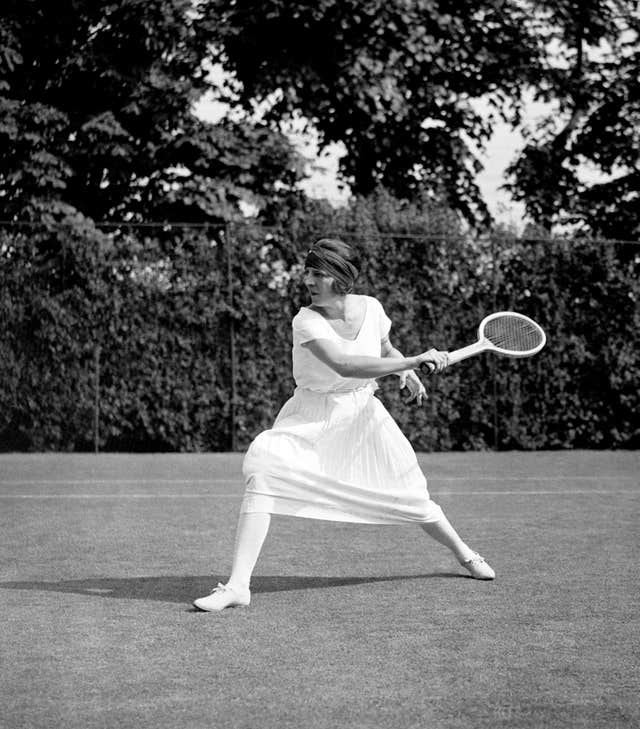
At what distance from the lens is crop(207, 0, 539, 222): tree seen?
75.3 feet

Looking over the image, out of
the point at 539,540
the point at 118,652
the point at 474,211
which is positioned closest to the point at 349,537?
the point at 539,540

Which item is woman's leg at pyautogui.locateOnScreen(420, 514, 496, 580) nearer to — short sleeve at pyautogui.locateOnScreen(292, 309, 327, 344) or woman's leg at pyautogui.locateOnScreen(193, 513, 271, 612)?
woman's leg at pyautogui.locateOnScreen(193, 513, 271, 612)

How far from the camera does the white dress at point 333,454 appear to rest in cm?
700

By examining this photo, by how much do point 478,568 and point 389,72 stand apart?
1682 cm

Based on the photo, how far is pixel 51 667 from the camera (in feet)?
17.9

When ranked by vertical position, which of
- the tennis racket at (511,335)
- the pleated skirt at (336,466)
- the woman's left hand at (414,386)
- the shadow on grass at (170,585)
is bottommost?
the shadow on grass at (170,585)

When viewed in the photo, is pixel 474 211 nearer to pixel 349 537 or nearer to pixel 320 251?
pixel 349 537

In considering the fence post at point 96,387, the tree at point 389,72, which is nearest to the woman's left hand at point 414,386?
the fence post at point 96,387

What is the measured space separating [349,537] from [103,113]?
514 inches

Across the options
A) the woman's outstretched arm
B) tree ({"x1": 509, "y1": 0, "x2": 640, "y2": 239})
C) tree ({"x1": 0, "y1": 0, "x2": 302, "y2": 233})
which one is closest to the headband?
the woman's outstretched arm

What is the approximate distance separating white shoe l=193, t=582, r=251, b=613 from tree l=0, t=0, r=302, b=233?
14.5 meters

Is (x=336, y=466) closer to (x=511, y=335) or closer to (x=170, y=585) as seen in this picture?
(x=170, y=585)

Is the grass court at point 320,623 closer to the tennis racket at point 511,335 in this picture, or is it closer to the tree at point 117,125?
the tennis racket at point 511,335

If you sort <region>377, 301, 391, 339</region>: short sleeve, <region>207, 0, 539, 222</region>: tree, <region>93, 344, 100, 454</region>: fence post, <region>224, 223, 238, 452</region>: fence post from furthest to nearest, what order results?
1. <region>207, 0, 539, 222</region>: tree
2. <region>224, 223, 238, 452</region>: fence post
3. <region>93, 344, 100, 454</region>: fence post
4. <region>377, 301, 391, 339</region>: short sleeve
